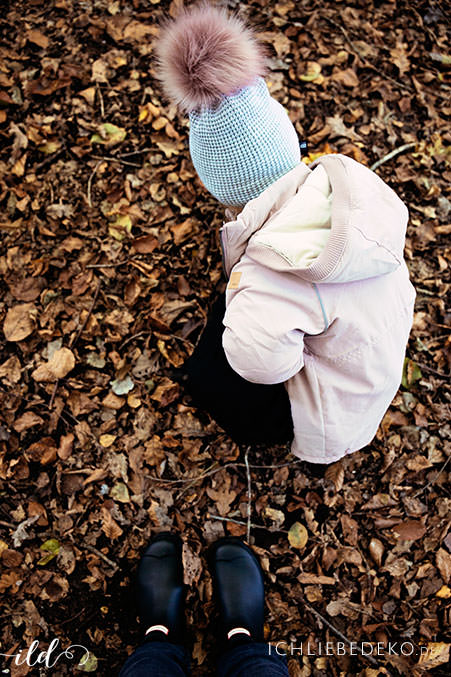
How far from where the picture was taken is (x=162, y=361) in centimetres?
250

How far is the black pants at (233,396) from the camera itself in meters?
1.97

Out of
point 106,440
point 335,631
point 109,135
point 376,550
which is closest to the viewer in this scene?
point 335,631

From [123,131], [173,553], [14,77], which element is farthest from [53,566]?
[14,77]

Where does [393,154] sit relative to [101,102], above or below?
above

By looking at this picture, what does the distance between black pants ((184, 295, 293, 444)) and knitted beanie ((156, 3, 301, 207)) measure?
0.71 meters

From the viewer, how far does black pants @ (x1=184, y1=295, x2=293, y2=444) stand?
1.97 metres

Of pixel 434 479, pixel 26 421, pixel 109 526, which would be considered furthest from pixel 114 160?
pixel 434 479

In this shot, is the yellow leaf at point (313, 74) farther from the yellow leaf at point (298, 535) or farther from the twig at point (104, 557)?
the twig at point (104, 557)

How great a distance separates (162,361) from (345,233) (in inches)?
57.6

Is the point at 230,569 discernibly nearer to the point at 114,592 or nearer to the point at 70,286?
the point at 114,592

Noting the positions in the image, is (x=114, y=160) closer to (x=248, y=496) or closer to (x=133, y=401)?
(x=133, y=401)

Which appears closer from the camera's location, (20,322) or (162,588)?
(162,588)

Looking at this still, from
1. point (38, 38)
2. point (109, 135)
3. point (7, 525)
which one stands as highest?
point (38, 38)

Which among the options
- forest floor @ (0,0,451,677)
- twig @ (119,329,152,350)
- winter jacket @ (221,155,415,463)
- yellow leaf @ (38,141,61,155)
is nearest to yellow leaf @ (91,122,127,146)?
forest floor @ (0,0,451,677)
